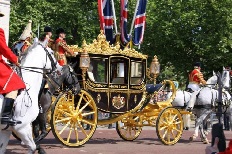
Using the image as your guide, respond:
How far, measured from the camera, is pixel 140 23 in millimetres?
15719

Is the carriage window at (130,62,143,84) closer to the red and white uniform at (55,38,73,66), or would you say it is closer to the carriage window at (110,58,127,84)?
the carriage window at (110,58,127,84)

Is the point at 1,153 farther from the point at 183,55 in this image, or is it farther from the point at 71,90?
the point at 183,55

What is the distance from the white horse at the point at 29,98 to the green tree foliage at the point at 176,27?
1963 cm

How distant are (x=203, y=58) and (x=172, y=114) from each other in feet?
58.7

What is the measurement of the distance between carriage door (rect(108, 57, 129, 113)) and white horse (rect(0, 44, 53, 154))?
320 cm

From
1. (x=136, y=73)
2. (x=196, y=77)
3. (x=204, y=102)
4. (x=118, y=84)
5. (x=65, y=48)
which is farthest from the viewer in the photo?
(x=196, y=77)

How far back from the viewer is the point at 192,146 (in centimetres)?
1233

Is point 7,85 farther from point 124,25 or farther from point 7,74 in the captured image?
point 124,25

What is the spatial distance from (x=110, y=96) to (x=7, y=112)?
450cm

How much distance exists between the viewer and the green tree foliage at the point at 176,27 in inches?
1141

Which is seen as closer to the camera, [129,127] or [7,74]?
[7,74]

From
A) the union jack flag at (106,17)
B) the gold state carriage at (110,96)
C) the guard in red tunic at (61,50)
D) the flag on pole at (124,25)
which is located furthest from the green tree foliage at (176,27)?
the guard in red tunic at (61,50)

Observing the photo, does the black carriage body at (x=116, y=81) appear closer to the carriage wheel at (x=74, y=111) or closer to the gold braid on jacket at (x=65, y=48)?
the carriage wheel at (x=74, y=111)

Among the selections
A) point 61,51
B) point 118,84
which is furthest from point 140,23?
point 61,51
